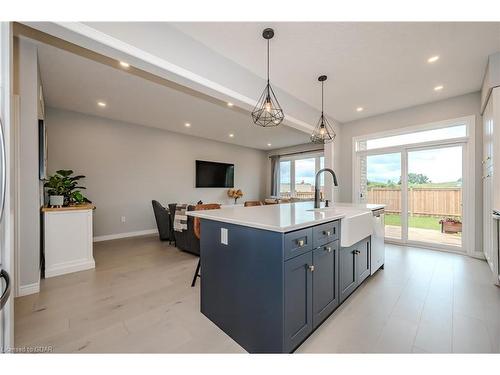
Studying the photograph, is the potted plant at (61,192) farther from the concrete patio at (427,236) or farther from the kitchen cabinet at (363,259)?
the concrete patio at (427,236)

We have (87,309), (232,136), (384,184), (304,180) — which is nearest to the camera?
(87,309)

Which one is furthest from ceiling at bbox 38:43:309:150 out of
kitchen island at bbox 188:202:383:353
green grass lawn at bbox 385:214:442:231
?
green grass lawn at bbox 385:214:442:231

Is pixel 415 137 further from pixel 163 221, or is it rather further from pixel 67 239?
pixel 67 239

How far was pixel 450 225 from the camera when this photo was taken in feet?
12.7

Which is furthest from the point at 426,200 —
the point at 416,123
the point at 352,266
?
the point at 352,266

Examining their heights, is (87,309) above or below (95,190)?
below

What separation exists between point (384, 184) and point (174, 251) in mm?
4519

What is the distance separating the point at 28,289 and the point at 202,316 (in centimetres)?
201

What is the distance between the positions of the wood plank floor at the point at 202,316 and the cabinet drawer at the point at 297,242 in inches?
28.1

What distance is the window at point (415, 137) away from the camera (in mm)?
3746
